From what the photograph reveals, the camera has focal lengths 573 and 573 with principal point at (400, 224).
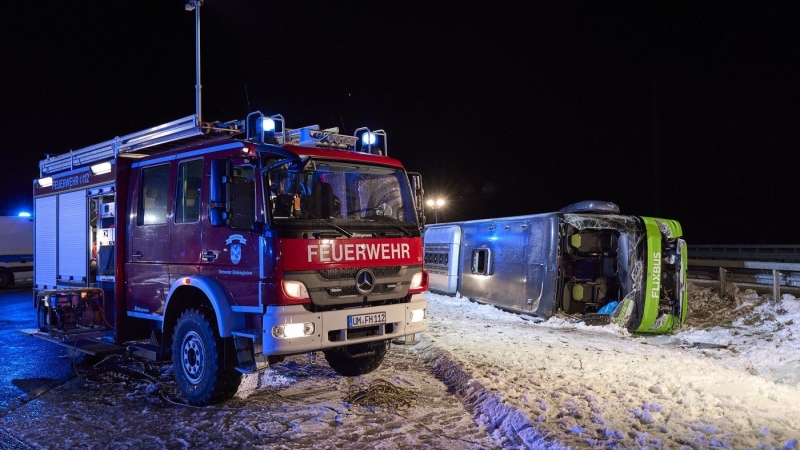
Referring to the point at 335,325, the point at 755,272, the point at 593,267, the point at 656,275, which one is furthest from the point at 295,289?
the point at 755,272

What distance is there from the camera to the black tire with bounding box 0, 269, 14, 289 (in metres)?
21.6

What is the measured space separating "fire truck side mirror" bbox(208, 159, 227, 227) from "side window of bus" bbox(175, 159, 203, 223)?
75 cm

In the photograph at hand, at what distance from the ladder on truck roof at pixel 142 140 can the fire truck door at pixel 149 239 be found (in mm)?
365

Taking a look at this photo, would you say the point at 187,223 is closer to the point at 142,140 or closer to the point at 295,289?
the point at 295,289

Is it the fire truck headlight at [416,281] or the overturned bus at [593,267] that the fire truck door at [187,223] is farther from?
the overturned bus at [593,267]

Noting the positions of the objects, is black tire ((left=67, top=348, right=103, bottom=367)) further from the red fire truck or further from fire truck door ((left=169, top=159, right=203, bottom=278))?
fire truck door ((left=169, top=159, right=203, bottom=278))

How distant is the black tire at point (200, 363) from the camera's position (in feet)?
19.7

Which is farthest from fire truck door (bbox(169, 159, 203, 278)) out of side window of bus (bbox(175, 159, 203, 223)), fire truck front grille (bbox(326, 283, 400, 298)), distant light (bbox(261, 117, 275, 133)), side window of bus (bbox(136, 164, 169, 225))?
fire truck front grille (bbox(326, 283, 400, 298))

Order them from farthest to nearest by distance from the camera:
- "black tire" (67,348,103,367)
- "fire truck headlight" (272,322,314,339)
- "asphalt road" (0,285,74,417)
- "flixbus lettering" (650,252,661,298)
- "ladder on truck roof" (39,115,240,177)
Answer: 1. "flixbus lettering" (650,252,661,298)
2. "black tire" (67,348,103,367)
3. "ladder on truck roof" (39,115,240,177)
4. "asphalt road" (0,285,74,417)
5. "fire truck headlight" (272,322,314,339)

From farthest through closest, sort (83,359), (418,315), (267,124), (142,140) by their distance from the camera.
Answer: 1. (83,359)
2. (142,140)
3. (418,315)
4. (267,124)

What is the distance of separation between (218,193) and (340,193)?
129 centimetres

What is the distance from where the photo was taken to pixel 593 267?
11.6 m

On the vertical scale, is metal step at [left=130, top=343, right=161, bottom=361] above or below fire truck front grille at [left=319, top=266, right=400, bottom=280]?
below

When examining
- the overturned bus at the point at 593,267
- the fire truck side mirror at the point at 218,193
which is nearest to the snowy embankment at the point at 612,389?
the overturned bus at the point at 593,267
